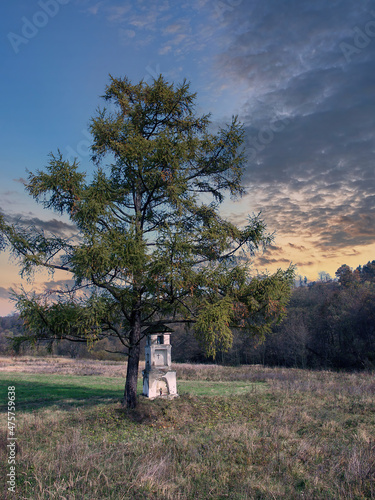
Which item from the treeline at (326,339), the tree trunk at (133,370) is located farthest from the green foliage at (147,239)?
the treeline at (326,339)

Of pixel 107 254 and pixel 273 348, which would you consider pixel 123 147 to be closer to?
pixel 107 254

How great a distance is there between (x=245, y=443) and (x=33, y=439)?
5.07 metres

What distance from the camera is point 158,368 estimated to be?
1270 cm

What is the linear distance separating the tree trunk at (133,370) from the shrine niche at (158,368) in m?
1.07

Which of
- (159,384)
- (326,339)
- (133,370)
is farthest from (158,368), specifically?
(326,339)

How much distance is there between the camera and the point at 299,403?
1278 centimetres

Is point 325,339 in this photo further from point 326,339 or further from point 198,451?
point 198,451

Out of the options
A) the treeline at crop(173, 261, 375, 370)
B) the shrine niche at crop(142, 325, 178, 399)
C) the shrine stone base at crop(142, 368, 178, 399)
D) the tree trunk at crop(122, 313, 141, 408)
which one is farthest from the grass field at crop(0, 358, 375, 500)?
the treeline at crop(173, 261, 375, 370)

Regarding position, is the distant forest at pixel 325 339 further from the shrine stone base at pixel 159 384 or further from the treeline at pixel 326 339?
the shrine stone base at pixel 159 384

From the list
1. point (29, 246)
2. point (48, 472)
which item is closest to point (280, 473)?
point (48, 472)

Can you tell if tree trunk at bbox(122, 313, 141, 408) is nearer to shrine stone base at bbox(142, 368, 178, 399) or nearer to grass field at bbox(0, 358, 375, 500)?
grass field at bbox(0, 358, 375, 500)

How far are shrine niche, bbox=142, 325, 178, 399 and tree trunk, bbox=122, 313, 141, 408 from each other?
3.53 ft

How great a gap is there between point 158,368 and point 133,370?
1.51 meters

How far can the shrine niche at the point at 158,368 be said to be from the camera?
41.2ft
